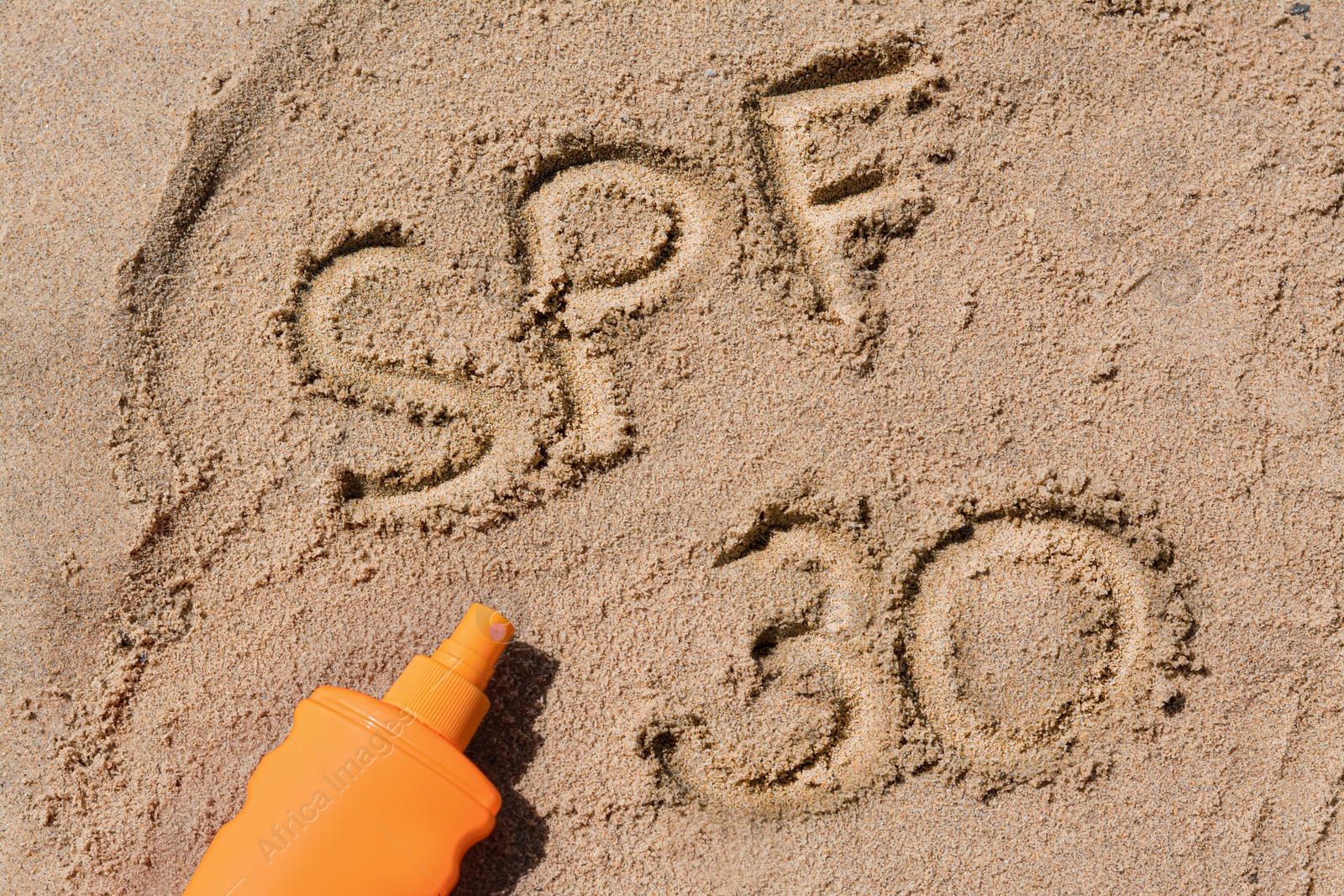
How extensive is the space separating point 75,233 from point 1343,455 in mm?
2345

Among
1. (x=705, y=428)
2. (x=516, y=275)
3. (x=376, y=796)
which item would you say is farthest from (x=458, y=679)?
(x=516, y=275)

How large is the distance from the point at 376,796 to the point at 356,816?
0.14 feet

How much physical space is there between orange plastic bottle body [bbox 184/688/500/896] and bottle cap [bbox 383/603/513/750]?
0.8 inches

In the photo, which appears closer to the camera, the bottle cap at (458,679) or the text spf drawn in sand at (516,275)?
the bottle cap at (458,679)

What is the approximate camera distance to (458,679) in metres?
1.37

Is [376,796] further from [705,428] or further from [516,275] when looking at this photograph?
[516,275]

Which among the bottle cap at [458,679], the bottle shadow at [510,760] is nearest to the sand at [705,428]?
the bottle shadow at [510,760]

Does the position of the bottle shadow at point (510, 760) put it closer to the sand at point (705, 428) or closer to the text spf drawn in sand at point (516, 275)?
the sand at point (705, 428)

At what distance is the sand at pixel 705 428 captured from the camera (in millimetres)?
1530

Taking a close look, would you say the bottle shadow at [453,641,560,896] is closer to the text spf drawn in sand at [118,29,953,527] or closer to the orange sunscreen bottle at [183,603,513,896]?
the orange sunscreen bottle at [183,603,513,896]

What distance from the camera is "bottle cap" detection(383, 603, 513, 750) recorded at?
136cm

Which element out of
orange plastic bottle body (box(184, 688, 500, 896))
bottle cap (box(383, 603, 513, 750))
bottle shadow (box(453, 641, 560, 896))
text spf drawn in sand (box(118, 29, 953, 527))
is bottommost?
bottle shadow (box(453, 641, 560, 896))

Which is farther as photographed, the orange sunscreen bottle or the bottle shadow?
the bottle shadow

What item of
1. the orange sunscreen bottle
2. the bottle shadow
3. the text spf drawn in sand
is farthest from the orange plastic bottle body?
the text spf drawn in sand
